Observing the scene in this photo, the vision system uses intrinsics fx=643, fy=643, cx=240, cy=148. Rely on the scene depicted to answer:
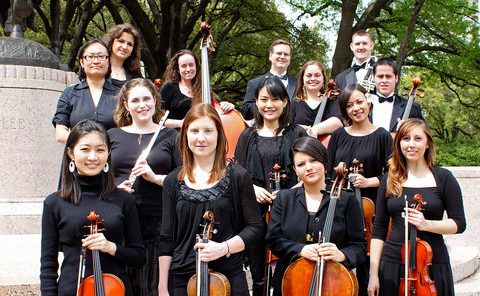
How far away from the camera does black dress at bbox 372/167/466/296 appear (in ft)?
11.3

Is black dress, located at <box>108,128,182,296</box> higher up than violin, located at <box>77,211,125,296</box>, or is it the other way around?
black dress, located at <box>108,128,182,296</box>

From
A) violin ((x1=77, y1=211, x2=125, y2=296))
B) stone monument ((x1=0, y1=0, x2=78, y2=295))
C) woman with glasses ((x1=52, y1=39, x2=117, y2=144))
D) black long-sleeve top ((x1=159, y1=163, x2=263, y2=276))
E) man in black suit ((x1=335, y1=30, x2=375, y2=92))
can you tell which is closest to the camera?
violin ((x1=77, y1=211, x2=125, y2=296))

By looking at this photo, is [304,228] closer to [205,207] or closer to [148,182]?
[205,207]

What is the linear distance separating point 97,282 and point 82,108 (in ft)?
5.75

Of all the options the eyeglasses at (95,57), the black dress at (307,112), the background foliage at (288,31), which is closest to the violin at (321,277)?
the black dress at (307,112)

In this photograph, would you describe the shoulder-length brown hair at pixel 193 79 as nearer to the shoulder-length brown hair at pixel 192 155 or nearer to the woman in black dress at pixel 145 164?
the woman in black dress at pixel 145 164

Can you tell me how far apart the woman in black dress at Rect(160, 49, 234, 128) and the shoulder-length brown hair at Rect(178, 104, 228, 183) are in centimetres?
164

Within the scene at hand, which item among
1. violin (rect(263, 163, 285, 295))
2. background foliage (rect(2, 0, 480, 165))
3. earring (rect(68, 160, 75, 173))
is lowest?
violin (rect(263, 163, 285, 295))

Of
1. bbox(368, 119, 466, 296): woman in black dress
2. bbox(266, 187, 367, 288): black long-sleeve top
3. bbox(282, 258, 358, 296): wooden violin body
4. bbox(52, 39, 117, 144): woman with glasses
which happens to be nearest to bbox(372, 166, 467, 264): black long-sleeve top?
bbox(368, 119, 466, 296): woman in black dress

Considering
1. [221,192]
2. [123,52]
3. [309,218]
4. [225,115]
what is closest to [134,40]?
[123,52]

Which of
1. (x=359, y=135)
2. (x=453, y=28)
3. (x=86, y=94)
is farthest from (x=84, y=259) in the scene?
(x=453, y=28)

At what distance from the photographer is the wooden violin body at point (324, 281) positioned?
2984 millimetres

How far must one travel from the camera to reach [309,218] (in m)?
3.32

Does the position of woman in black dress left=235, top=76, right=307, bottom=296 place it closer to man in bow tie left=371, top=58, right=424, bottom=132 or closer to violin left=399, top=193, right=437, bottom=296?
violin left=399, top=193, right=437, bottom=296
